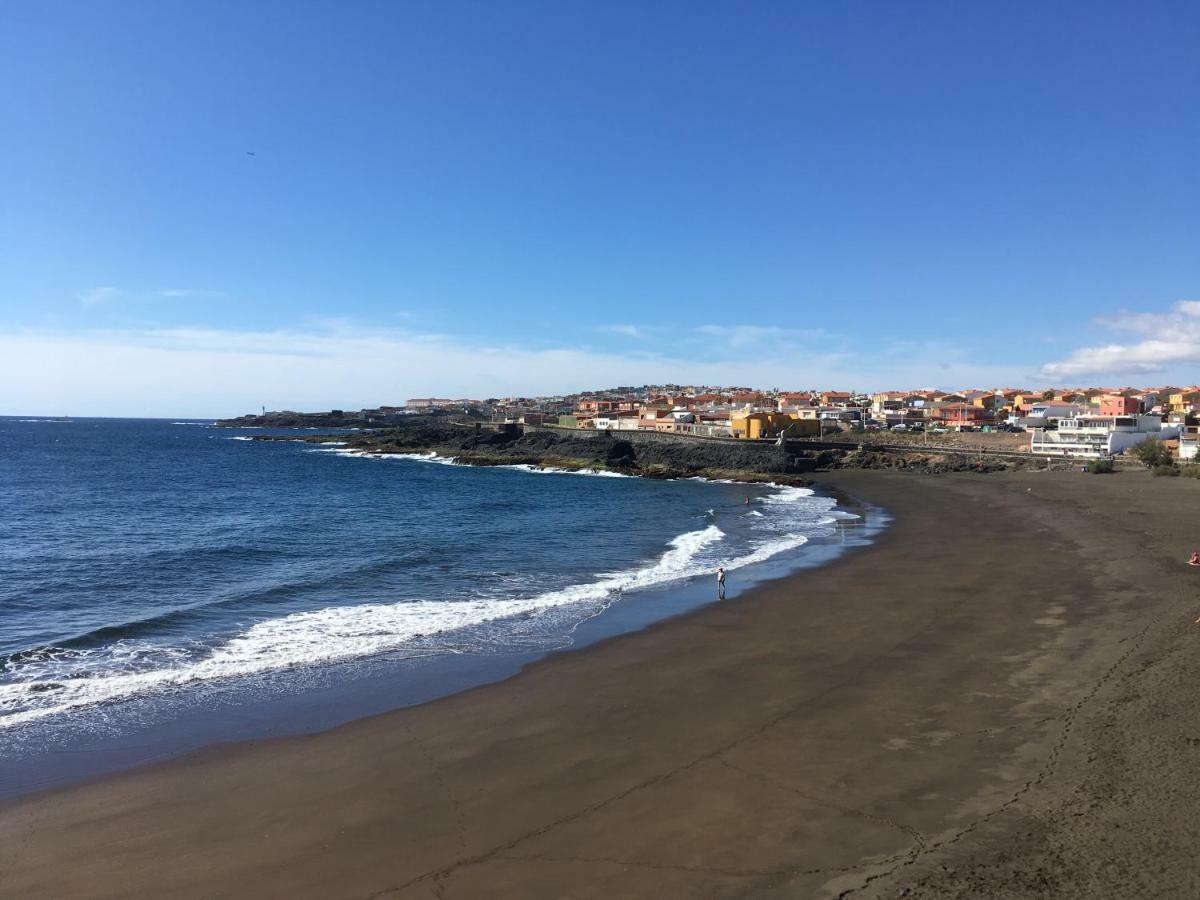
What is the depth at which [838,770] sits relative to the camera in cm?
964

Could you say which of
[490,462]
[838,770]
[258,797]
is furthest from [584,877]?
[490,462]

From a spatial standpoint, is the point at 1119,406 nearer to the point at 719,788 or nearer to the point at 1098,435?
the point at 1098,435

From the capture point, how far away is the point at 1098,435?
70.2 meters

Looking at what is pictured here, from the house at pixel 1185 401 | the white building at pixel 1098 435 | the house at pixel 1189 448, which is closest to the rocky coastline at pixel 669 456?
the white building at pixel 1098 435

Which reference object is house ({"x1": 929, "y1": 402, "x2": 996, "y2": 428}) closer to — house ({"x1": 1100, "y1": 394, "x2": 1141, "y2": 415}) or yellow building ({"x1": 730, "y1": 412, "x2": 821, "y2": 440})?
house ({"x1": 1100, "y1": 394, "x2": 1141, "y2": 415})

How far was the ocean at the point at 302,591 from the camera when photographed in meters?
12.6

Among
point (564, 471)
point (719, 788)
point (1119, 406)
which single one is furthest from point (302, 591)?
point (1119, 406)

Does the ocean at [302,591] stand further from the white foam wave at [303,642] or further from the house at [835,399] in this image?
the house at [835,399]

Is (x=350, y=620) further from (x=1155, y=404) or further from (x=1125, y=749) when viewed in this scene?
(x=1155, y=404)

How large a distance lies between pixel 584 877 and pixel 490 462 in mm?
69493

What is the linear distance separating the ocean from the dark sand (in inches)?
61.0

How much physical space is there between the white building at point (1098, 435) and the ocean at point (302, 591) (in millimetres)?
38900

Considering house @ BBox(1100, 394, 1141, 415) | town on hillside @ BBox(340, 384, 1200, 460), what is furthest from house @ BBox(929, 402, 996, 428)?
house @ BBox(1100, 394, 1141, 415)

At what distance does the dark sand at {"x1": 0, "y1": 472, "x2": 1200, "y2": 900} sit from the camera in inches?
293
